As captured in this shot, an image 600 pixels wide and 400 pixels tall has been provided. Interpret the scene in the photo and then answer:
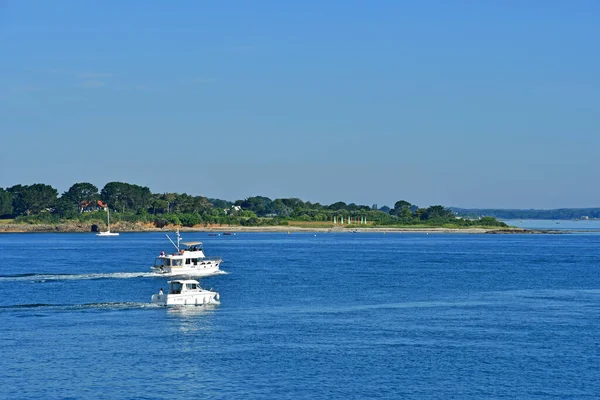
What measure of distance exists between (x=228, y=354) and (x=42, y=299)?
117 feet

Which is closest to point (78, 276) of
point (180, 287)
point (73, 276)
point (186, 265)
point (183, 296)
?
point (73, 276)

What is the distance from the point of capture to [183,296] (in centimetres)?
7988

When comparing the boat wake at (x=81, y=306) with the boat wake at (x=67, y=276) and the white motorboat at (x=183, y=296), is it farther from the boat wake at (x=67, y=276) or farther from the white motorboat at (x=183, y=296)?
the boat wake at (x=67, y=276)

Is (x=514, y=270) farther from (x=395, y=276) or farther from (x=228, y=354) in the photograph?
(x=228, y=354)

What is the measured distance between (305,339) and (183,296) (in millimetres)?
22604

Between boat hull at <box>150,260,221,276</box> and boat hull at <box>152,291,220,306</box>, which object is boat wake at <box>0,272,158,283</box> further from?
boat hull at <box>152,291,220,306</box>

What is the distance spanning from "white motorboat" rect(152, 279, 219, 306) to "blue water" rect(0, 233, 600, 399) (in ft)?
6.11

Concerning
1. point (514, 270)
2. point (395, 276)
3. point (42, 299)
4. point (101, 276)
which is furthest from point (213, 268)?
point (514, 270)

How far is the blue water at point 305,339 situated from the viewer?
4694 cm

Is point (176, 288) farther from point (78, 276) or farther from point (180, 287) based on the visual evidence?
point (78, 276)

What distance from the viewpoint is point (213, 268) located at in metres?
119

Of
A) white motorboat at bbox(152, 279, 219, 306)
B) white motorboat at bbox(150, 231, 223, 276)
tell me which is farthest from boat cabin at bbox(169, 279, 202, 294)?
white motorboat at bbox(150, 231, 223, 276)

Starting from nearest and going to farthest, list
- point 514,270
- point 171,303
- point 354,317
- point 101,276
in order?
1. point 354,317
2. point 171,303
3. point 101,276
4. point 514,270

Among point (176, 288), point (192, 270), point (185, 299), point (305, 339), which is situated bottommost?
point (305, 339)
